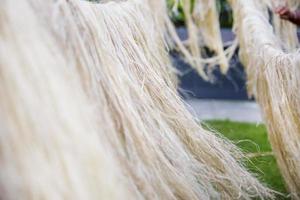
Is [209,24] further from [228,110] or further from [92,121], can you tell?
[92,121]

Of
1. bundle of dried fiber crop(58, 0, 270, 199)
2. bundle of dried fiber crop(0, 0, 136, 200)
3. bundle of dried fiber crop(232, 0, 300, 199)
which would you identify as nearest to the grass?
bundle of dried fiber crop(232, 0, 300, 199)

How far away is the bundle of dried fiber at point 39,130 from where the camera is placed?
0.68 metres

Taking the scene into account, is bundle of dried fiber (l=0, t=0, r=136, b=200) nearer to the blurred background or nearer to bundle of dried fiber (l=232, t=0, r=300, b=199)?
bundle of dried fiber (l=232, t=0, r=300, b=199)

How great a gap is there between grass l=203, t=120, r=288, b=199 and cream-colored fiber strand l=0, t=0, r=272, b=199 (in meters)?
0.66

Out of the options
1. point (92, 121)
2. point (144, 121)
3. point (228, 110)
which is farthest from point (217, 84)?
point (92, 121)

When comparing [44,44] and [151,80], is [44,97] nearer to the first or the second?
[44,44]

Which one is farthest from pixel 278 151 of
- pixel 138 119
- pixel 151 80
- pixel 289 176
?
pixel 138 119

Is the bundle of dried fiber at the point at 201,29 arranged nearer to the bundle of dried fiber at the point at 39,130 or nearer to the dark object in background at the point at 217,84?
the dark object in background at the point at 217,84

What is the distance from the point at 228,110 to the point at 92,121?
9.83 ft

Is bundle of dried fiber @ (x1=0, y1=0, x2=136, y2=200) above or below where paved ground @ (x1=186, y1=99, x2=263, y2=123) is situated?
above

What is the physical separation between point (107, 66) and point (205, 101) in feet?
10.2

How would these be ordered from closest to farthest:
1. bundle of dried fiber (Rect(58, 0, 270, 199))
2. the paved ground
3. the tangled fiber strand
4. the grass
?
bundle of dried fiber (Rect(58, 0, 270, 199))
the grass
the tangled fiber strand
the paved ground

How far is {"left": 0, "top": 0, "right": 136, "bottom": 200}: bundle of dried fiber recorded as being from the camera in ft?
2.24

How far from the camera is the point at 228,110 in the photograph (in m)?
3.70
